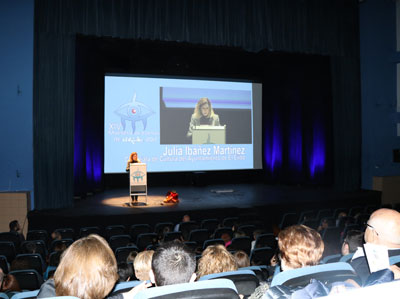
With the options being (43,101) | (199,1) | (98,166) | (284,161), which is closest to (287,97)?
(284,161)

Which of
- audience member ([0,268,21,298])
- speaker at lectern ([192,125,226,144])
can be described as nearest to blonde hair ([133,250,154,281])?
audience member ([0,268,21,298])

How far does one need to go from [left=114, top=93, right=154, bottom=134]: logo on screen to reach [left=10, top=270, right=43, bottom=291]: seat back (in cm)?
820

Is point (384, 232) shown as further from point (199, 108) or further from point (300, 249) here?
point (199, 108)

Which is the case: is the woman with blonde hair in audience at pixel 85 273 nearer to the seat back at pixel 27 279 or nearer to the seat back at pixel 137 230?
the seat back at pixel 27 279

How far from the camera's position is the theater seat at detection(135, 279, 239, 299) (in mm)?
1371

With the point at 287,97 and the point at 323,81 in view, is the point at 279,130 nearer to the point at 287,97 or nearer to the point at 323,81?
the point at 287,97

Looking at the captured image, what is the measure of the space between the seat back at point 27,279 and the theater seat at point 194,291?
2693 millimetres

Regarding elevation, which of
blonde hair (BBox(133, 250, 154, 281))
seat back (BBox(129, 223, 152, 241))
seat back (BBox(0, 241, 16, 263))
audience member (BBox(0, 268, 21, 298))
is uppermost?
blonde hair (BBox(133, 250, 154, 281))

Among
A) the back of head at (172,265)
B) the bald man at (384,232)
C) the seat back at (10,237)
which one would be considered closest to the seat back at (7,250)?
the seat back at (10,237)

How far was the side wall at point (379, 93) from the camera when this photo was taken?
1189 cm

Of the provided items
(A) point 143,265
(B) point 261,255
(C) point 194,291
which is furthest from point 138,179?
(C) point 194,291

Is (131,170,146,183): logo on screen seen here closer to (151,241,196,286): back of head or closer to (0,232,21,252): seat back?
(0,232,21,252): seat back

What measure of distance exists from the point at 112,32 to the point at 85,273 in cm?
835

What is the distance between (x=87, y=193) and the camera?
38.7 feet
